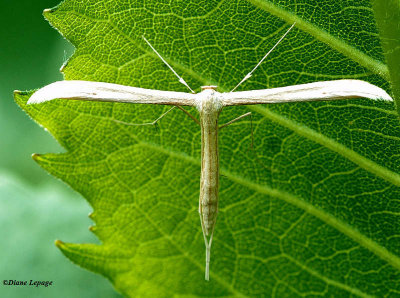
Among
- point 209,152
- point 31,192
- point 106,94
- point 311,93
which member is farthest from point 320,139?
point 31,192

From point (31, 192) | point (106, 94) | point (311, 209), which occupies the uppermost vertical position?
point (31, 192)

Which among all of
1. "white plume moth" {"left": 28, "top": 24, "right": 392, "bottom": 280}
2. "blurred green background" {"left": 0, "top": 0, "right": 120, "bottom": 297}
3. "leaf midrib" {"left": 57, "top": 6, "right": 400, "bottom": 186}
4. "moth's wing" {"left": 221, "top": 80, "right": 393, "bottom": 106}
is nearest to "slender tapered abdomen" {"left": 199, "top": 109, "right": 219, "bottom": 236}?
"white plume moth" {"left": 28, "top": 24, "right": 392, "bottom": 280}

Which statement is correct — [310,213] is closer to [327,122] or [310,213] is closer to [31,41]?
[327,122]

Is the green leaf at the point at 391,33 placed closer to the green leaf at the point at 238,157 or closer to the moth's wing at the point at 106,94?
the green leaf at the point at 238,157

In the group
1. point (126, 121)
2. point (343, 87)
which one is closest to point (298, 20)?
point (343, 87)

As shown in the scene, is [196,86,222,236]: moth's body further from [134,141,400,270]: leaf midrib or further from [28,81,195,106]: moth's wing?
[134,141,400,270]: leaf midrib

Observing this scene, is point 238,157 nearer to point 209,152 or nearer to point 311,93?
point 209,152

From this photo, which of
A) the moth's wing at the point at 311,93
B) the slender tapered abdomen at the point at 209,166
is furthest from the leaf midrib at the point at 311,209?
the moth's wing at the point at 311,93
